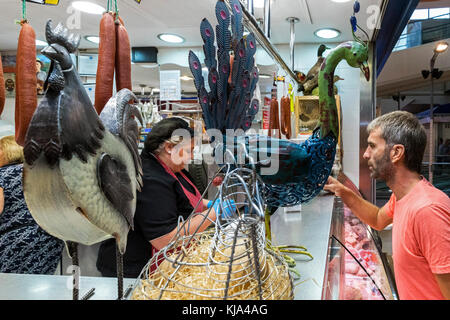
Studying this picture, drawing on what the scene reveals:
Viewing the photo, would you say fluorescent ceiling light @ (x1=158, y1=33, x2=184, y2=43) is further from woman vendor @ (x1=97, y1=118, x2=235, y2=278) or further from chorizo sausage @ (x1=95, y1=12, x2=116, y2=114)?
chorizo sausage @ (x1=95, y1=12, x2=116, y2=114)

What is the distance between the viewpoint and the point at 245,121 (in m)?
0.94

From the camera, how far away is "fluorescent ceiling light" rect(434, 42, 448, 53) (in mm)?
4254

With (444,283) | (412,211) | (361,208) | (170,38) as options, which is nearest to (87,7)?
(170,38)

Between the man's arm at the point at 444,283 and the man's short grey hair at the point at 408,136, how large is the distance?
1.41ft

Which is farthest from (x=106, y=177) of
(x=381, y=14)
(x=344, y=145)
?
(x=344, y=145)

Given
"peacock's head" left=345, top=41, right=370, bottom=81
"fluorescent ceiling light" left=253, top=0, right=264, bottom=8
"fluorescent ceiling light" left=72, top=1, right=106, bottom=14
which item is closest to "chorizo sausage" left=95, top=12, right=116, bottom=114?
"peacock's head" left=345, top=41, right=370, bottom=81

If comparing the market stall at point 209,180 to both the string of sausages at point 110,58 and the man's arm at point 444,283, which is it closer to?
the string of sausages at point 110,58

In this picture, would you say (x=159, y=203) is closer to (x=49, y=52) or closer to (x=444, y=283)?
(x=49, y=52)

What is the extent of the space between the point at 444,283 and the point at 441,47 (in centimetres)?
432

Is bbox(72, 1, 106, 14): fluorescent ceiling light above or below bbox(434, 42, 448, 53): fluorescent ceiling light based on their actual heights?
below

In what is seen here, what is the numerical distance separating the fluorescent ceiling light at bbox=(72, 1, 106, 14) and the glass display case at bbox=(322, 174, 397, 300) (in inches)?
97.8

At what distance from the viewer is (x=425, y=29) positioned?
4297 mm
